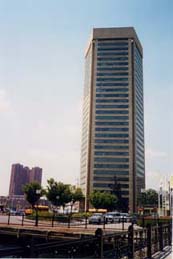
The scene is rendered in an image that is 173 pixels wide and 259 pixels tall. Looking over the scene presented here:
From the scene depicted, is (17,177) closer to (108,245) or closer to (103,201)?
(103,201)

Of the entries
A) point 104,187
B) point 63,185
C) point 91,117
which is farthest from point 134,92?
point 63,185

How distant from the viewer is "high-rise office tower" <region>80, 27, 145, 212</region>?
9038 cm

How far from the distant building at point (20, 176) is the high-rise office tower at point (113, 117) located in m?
27.3

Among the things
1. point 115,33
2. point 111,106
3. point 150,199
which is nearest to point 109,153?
point 111,106

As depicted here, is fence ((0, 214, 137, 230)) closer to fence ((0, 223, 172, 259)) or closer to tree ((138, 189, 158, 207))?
fence ((0, 223, 172, 259))

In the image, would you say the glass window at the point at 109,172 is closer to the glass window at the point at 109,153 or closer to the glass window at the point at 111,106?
the glass window at the point at 109,153

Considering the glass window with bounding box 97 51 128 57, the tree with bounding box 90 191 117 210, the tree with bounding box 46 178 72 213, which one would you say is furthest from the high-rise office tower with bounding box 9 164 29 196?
the tree with bounding box 46 178 72 213

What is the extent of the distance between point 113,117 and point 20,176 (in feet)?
156

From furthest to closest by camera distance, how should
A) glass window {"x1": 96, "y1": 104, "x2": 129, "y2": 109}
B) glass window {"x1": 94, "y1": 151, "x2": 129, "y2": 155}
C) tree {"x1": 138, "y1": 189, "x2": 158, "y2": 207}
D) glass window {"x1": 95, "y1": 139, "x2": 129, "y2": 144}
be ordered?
glass window {"x1": 96, "y1": 104, "x2": 129, "y2": 109} → glass window {"x1": 95, "y1": 139, "x2": 129, "y2": 144} → glass window {"x1": 94, "y1": 151, "x2": 129, "y2": 155} → tree {"x1": 138, "y1": 189, "x2": 158, "y2": 207}

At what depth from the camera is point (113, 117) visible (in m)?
95.8

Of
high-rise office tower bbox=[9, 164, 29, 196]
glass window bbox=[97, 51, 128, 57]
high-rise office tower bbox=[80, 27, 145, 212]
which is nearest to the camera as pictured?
high-rise office tower bbox=[80, 27, 145, 212]

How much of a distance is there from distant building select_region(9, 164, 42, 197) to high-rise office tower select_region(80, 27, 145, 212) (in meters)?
27.3

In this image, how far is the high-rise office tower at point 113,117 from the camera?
90375mm

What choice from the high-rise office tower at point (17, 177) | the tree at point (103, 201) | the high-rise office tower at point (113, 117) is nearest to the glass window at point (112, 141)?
the high-rise office tower at point (113, 117)
